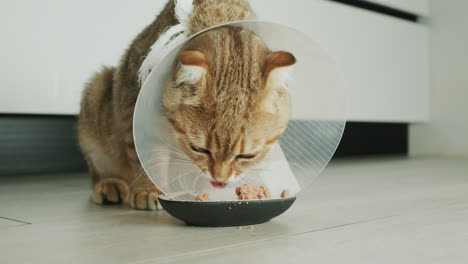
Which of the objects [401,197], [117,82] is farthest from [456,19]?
[117,82]

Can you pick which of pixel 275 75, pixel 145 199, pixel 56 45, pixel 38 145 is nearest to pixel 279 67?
pixel 275 75

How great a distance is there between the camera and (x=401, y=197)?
1.65m

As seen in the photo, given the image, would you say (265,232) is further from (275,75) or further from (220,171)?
(275,75)

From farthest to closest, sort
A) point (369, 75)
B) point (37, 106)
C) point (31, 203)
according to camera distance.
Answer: point (369, 75), point (37, 106), point (31, 203)

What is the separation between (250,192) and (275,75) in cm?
26

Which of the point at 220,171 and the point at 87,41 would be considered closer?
the point at 220,171

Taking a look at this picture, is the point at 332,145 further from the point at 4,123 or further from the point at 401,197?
the point at 4,123

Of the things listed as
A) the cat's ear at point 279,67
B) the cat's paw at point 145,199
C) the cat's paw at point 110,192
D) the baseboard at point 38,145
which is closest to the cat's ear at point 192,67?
the cat's ear at point 279,67

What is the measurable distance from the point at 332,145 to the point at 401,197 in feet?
1.82

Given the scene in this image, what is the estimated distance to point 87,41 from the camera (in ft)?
7.48

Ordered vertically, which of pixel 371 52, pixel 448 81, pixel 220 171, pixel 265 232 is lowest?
pixel 265 232

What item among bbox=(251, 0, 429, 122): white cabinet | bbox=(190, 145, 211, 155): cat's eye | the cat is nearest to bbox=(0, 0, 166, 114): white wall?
bbox=(251, 0, 429, 122): white cabinet

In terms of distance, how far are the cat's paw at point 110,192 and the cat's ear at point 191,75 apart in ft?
1.74

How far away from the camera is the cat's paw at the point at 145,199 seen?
143cm
